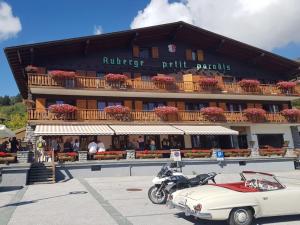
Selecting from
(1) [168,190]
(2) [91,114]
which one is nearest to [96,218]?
(1) [168,190]

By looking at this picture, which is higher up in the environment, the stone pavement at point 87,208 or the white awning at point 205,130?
the white awning at point 205,130

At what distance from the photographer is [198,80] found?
28.2m

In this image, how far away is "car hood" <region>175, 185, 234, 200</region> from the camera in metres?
8.57

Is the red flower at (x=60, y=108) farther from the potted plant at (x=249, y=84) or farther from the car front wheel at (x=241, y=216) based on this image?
the car front wheel at (x=241, y=216)

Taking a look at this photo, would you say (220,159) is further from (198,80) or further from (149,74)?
(149,74)

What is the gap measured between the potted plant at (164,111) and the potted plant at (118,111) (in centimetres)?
233

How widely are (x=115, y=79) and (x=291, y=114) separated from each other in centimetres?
1592

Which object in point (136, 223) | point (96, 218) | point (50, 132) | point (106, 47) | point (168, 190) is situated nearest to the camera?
point (136, 223)

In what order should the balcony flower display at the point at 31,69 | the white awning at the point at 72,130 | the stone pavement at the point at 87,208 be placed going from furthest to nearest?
the balcony flower display at the point at 31,69
the white awning at the point at 72,130
the stone pavement at the point at 87,208

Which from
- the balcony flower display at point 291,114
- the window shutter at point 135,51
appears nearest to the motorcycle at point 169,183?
the window shutter at point 135,51

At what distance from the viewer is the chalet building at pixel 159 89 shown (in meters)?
23.8

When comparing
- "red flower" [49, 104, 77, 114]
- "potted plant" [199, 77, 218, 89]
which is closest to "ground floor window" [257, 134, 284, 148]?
"potted plant" [199, 77, 218, 89]

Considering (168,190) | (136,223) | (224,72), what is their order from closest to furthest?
(136,223), (168,190), (224,72)

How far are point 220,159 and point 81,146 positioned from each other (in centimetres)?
981
